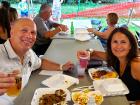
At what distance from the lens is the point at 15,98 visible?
1.65 m

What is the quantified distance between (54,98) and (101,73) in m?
0.58

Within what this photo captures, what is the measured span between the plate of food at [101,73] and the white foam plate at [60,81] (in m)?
0.17

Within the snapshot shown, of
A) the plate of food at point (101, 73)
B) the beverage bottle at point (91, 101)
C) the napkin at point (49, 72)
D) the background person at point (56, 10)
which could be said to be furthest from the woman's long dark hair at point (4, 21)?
the background person at point (56, 10)

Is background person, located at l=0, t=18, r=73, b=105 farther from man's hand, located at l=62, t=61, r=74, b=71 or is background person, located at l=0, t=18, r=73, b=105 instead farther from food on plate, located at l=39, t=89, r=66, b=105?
food on plate, located at l=39, t=89, r=66, b=105

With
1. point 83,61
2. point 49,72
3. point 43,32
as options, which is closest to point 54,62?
point 49,72

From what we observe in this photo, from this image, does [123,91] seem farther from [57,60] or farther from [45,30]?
[45,30]

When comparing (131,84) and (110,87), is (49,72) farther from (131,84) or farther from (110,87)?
(131,84)

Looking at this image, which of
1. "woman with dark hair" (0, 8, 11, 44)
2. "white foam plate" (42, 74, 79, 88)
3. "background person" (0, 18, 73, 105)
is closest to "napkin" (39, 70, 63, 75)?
"background person" (0, 18, 73, 105)

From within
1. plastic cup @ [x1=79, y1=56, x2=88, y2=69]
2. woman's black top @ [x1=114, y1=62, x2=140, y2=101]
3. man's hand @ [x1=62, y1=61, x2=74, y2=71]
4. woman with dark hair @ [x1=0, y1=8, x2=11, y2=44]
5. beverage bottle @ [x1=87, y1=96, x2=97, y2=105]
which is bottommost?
woman's black top @ [x1=114, y1=62, x2=140, y2=101]

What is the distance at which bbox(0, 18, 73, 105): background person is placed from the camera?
188 centimetres

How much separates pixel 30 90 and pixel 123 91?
678 millimetres

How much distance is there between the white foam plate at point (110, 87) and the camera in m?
Answer: 1.69

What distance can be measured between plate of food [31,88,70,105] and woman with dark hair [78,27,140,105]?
21.2 inches

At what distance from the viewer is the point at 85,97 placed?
156 cm
